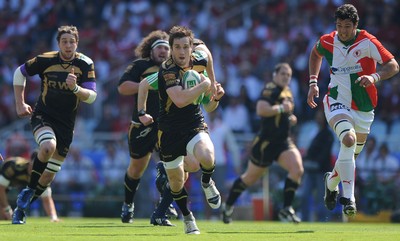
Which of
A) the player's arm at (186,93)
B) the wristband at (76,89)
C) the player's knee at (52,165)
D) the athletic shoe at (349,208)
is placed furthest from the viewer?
the player's knee at (52,165)

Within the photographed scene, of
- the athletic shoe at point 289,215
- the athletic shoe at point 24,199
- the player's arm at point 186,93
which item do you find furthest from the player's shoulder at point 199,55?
the athletic shoe at point 289,215

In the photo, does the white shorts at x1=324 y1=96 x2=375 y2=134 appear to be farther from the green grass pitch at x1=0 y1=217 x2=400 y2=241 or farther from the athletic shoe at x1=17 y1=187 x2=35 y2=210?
the athletic shoe at x1=17 y1=187 x2=35 y2=210

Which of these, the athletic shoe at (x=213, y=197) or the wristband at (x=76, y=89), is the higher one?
the wristband at (x=76, y=89)

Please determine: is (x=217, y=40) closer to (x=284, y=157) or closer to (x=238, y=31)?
(x=238, y=31)

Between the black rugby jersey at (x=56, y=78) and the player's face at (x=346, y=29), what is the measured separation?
11.6 feet

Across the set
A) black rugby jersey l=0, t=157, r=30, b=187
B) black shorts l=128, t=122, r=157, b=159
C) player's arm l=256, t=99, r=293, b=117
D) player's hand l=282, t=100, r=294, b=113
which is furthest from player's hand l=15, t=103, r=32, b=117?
player's hand l=282, t=100, r=294, b=113

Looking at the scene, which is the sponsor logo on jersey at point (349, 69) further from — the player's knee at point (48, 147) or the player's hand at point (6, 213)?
the player's hand at point (6, 213)

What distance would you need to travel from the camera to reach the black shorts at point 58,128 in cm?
1390

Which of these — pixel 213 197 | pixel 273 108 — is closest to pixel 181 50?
pixel 213 197

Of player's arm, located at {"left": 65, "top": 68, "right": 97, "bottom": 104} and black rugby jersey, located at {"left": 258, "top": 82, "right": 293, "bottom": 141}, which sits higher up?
player's arm, located at {"left": 65, "top": 68, "right": 97, "bottom": 104}

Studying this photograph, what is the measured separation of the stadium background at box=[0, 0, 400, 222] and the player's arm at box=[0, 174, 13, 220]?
514 cm

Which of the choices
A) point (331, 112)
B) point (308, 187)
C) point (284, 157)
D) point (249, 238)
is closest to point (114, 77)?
point (308, 187)

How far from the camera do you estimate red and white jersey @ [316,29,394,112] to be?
12.9 metres

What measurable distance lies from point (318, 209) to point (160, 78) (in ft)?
32.4
